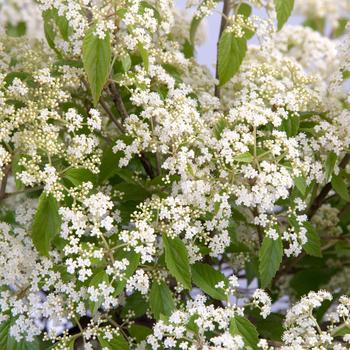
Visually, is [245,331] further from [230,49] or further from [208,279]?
[230,49]

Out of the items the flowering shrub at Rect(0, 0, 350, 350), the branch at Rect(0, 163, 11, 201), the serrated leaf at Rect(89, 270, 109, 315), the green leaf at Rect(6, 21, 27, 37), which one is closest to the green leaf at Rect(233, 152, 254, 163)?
the flowering shrub at Rect(0, 0, 350, 350)

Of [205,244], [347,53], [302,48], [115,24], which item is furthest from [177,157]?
[302,48]

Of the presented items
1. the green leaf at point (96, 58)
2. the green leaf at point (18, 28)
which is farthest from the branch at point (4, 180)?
the green leaf at point (18, 28)

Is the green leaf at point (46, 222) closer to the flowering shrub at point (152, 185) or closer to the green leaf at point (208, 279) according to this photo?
the flowering shrub at point (152, 185)

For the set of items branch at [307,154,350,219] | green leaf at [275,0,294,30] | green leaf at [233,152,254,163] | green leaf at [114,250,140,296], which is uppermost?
green leaf at [275,0,294,30]

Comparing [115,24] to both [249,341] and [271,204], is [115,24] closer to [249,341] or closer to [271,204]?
[271,204]

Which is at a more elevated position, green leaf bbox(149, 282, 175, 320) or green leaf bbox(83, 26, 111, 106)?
green leaf bbox(83, 26, 111, 106)

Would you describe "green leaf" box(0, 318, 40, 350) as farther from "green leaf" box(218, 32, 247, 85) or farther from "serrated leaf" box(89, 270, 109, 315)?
"green leaf" box(218, 32, 247, 85)

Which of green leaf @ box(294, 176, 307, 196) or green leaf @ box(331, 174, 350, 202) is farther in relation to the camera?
green leaf @ box(331, 174, 350, 202)
